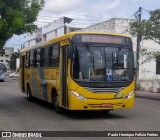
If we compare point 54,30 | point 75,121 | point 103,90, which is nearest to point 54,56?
point 103,90

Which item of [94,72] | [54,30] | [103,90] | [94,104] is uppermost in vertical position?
[54,30]

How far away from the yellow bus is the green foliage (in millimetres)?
12455

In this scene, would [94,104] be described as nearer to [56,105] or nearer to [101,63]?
[101,63]

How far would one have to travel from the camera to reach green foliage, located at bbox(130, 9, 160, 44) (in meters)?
26.8

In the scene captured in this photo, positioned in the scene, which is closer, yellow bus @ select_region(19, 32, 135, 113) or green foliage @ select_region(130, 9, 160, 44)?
yellow bus @ select_region(19, 32, 135, 113)

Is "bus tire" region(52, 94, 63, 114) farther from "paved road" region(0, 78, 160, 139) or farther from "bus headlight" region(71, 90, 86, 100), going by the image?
"bus headlight" region(71, 90, 86, 100)

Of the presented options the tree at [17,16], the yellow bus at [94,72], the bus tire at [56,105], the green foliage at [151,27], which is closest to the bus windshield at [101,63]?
the yellow bus at [94,72]

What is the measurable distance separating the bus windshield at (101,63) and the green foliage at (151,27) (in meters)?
12.7

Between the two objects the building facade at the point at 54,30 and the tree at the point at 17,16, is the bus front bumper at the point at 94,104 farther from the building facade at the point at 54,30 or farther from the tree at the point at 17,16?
the building facade at the point at 54,30

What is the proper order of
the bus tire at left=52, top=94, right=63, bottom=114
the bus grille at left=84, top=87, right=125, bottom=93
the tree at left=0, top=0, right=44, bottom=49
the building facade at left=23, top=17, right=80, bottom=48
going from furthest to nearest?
the building facade at left=23, top=17, right=80, bottom=48
the tree at left=0, top=0, right=44, bottom=49
the bus tire at left=52, top=94, right=63, bottom=114
the bus grille at left=84, top=87, right=125, bottom=93

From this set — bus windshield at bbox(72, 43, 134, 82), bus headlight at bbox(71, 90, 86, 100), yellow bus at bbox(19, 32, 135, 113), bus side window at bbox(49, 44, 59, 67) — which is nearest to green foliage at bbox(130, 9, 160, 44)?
bus side window at bbox(49, 44, 59, 67)

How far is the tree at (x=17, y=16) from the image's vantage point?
56.6 feet

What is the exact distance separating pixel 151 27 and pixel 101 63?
13905 millimetres

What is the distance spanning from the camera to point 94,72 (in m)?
14.1
